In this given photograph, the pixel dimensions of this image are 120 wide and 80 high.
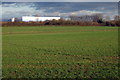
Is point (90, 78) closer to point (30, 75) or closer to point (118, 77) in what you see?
point (118, 77)

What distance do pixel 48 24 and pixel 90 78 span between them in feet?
322

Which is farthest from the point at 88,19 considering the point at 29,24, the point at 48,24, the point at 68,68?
the point at 68,68

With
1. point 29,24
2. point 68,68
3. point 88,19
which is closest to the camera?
point 68,68

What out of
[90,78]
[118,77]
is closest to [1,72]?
[90,78]

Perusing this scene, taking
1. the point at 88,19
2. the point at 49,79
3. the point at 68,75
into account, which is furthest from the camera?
the point at 88,19

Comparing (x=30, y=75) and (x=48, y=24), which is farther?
(x=48, y=24)

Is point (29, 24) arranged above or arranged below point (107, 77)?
above

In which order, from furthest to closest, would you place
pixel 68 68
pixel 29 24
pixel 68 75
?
pixel 29 24, pixel 68 68, pixel 68 75

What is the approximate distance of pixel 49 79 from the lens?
26.4ft

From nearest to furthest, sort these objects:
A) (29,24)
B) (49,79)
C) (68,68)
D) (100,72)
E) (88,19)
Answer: (49,79)
(100,72)
(68,68)
(29,24)
(88,19)

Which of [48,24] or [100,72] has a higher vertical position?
[48,24]

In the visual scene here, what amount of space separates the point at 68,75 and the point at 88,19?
103967 millimetres

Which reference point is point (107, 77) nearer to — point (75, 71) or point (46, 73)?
point (75, 71)

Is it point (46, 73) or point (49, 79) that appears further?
point (46, 73)
